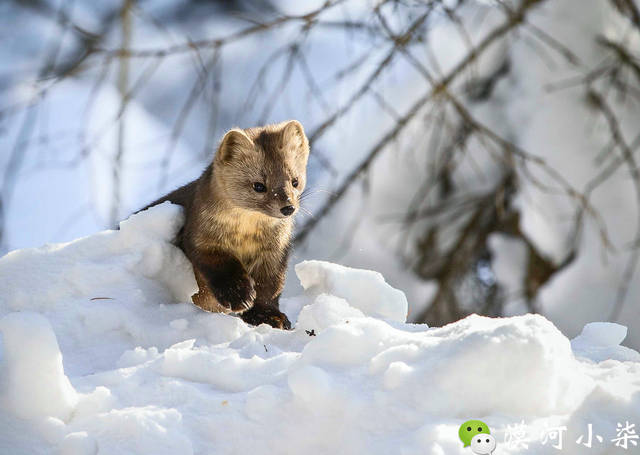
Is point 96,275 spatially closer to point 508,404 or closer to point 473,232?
point 508,404

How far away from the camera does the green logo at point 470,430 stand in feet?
3.56

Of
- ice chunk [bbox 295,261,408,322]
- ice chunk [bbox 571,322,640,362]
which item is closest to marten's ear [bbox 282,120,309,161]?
ice chunk [bbox 295,261,408,322]

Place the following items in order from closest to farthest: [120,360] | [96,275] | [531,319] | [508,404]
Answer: [508,404]
[531,319]
[120,360]
[96,275]

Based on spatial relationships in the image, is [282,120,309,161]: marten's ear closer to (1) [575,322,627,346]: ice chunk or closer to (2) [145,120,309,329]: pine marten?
(2) [145,120,309,329]: pine marten

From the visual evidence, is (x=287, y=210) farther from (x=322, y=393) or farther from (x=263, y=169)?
(x=322, y=393)

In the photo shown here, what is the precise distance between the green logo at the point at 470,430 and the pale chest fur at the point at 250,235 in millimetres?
1285

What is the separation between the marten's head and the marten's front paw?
11.6 inches

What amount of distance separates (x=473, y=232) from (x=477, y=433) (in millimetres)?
3060

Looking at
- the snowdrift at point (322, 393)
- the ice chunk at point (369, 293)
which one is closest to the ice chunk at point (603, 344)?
the snowdrift at point (322, 393)

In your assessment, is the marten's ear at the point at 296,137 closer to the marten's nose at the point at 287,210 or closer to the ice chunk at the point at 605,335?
the marten's nose at the point at 287,210

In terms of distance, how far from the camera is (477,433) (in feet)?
3.59

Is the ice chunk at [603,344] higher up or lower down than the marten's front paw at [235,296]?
higher up

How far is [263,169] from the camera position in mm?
2273

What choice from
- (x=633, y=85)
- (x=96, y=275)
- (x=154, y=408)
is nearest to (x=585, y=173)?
(x=633, y=85)
